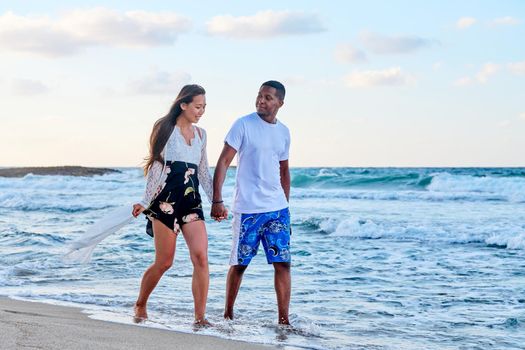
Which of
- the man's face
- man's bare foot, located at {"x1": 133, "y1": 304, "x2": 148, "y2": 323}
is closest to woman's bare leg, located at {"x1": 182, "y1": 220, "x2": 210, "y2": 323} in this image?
man's bare foot, located at {"x1": 133, "y1": 304, "x2": 148, "y2": 323}

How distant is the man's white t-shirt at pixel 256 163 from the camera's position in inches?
202

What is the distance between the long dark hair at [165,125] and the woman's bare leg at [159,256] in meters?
0.41

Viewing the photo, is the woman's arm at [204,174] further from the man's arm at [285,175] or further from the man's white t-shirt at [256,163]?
the man's arm at [285,175]

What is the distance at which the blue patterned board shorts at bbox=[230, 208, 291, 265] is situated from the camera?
17.1 feet

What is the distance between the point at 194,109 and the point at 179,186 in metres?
0.54

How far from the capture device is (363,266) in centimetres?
898

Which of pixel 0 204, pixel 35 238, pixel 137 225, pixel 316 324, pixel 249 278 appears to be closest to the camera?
pixel 316 324

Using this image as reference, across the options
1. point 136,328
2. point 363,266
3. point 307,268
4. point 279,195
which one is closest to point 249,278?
point 307,268

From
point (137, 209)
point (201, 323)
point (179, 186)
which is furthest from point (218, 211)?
point (201, 323)

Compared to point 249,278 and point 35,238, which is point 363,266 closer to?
point 249,278

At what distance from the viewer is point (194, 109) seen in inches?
201

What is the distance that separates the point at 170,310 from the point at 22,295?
136 centimetres

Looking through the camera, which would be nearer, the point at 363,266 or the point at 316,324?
the point at 316,324

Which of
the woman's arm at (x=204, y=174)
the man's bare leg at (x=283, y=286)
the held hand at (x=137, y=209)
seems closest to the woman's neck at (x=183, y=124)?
the woman's arm at (x=204, y=174)
